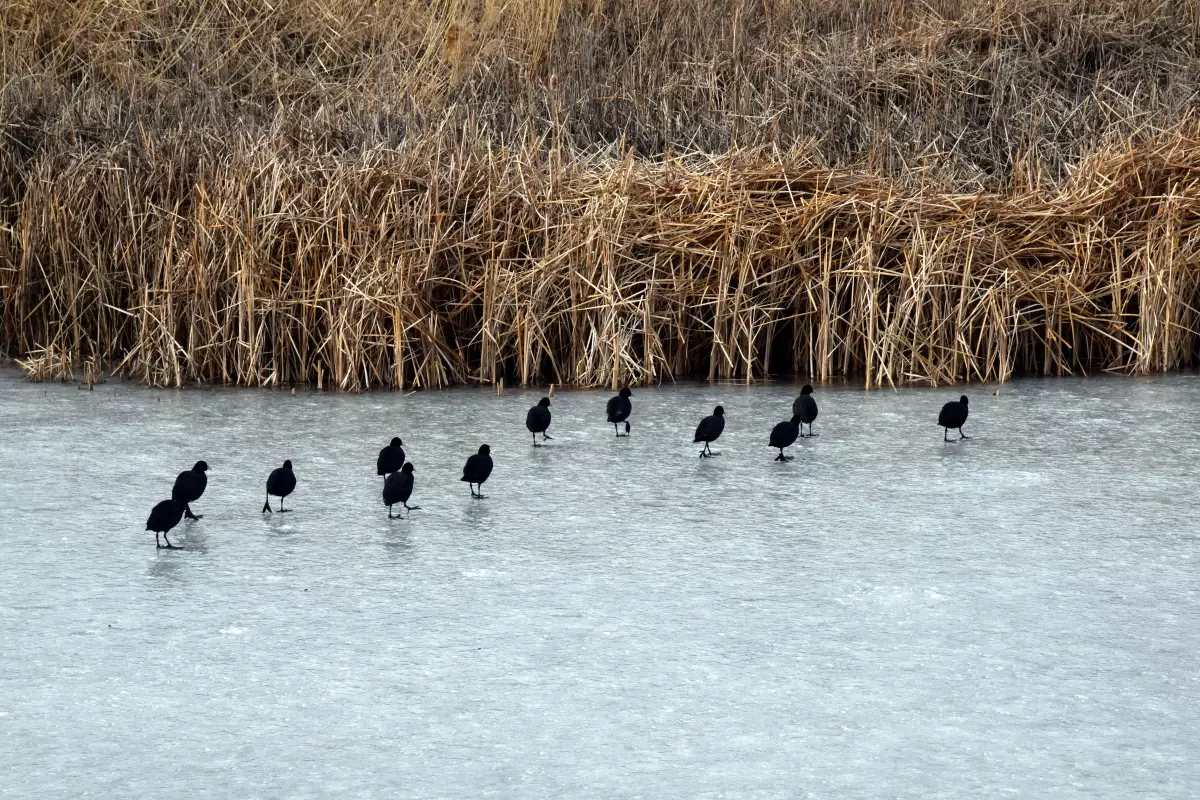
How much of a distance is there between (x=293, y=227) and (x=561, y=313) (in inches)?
67.5

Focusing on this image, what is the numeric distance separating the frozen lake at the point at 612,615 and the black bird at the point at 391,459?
155 mm

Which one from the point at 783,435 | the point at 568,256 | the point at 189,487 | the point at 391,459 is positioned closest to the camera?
the point at 189,487

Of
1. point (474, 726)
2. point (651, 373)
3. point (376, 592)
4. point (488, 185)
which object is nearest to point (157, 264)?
point (488, 185)

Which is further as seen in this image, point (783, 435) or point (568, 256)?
point (568, 256)

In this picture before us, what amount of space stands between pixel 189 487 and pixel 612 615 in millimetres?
1977

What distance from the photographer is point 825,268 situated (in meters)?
8.62

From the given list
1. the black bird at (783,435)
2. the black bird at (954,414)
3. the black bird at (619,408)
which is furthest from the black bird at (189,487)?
the black bird at (954,414)

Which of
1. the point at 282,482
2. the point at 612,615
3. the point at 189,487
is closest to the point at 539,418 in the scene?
the point at 282,482

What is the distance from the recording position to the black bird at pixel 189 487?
549 cm

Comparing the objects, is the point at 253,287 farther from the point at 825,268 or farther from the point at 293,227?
the point at 825,268

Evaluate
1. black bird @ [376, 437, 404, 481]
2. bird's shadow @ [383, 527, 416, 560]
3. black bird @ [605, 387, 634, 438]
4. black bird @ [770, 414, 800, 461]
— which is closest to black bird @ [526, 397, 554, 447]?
black bird @ [605, 387, 634, 438]

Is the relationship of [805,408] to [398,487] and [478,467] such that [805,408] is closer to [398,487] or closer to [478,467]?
[478,467]

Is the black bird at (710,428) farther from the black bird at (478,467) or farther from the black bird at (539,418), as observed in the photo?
the black bird at (478,467)

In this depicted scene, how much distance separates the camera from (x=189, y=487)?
18.1ft
